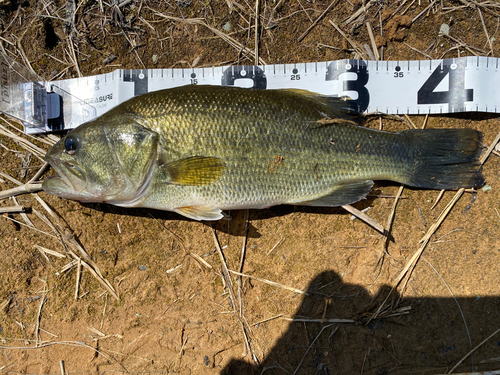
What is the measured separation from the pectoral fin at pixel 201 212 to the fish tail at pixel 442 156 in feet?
6.43

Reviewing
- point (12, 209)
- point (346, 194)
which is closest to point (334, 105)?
point (346, 194)

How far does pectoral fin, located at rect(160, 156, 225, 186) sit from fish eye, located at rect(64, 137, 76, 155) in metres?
0.84

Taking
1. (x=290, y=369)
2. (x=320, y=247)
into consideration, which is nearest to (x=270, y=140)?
(x=320, y=247)

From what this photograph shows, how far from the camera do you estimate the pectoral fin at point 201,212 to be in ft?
9.19

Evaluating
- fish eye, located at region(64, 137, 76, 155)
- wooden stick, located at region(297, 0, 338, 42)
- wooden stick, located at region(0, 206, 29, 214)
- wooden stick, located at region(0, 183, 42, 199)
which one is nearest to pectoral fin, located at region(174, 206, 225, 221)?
fish eye, located at region(64, 137, 76, 155)

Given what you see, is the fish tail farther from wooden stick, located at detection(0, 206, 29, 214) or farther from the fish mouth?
wooden stick, located at detection(0, 206, 29, 214)

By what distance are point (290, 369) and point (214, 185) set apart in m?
2.12

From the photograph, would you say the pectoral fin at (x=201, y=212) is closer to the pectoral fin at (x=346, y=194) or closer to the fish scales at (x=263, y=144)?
the fish scales at (x=263, y=144)

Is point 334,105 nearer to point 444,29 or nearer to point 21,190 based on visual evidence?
point 444,29

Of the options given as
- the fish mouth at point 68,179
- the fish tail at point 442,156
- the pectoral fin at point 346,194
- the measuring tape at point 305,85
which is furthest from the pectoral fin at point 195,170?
the fish tail at point 442,156

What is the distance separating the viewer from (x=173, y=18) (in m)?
3.38

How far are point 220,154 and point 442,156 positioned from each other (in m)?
2.25

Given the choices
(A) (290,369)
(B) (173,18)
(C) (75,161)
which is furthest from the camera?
(B) (173,18)

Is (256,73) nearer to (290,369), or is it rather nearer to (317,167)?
(317,167)
